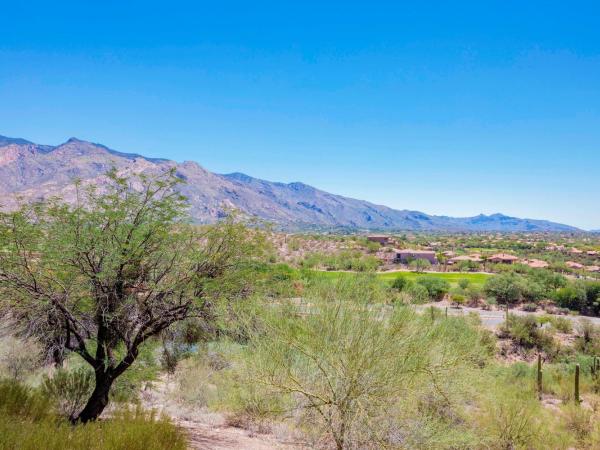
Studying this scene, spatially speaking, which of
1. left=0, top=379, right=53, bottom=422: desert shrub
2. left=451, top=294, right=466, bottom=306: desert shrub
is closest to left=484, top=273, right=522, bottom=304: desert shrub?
left=451, top=294, right=466, bottom=306: desert shrub

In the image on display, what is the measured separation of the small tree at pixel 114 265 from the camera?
9695 mm

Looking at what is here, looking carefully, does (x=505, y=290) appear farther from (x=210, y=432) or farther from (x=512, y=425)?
(x=210, y=432)

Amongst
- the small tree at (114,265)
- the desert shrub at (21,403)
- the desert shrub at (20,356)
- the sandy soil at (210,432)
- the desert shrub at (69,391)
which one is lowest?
the sandy soil at (210,432)

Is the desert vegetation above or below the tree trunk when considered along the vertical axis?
above

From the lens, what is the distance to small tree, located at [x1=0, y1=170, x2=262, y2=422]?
9.70 m

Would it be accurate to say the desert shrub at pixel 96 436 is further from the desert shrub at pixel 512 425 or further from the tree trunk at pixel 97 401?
the desert shrub at pixel 512 425

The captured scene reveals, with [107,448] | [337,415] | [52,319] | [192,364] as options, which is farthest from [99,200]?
[192,364]

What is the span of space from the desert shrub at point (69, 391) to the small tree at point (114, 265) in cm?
110

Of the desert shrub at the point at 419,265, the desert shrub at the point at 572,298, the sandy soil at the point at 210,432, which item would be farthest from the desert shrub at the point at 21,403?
the desert shrub at the point at 419,265

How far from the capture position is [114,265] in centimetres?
971

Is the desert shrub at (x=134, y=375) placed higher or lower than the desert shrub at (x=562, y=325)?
higher

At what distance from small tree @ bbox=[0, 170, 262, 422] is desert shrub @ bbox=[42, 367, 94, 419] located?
1.10m

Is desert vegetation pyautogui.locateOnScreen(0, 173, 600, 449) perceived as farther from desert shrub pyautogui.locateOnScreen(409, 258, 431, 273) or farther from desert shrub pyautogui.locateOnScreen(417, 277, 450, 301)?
desert shrub pyautogui.locateOnScreen(409, 258, 431, 273)

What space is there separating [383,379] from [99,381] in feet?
21.7
